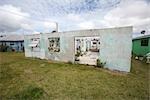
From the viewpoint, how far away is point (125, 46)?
8453 mm

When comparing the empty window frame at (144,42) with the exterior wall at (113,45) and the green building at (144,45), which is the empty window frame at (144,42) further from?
the exterior wall at (113,45)

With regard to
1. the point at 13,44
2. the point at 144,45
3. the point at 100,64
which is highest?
the point at 13,44

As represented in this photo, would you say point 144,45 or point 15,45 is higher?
point 15,45

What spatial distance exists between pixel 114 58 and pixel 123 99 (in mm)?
4796

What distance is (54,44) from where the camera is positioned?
1368 centimetres

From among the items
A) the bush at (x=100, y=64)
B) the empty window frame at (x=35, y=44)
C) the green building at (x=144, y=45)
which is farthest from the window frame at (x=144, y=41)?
the empty window frame at (x=35, y=44)

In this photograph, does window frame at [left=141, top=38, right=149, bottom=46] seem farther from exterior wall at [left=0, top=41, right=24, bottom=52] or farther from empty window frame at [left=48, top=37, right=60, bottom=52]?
exterior wall at [left=0, top=41, right=24, bottom=52]

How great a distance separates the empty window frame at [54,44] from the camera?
13.3 meters

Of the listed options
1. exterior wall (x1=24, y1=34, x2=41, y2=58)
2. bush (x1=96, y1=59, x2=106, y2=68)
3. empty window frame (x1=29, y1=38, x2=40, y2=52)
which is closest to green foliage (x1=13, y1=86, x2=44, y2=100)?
bush (x1=96, y1=59, x2=106, y2=68)

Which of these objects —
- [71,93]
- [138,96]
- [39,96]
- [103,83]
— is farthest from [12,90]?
[138,96]

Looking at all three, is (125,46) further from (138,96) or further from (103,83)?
(138,96)

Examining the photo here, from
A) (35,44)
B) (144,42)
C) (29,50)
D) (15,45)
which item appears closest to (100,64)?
(35,44)

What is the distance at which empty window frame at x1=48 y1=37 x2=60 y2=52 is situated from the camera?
13297 mm

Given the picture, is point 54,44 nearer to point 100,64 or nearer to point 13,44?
point 100,64
